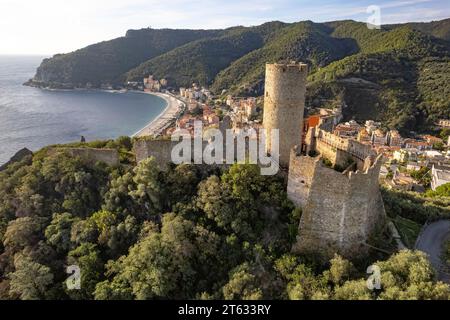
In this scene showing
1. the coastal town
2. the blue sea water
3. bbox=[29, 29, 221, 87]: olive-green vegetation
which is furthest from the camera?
bbox=[29, 29, 221, 87]: olive-green vegetation

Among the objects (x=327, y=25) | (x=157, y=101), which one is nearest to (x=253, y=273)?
(x=157, y=101)

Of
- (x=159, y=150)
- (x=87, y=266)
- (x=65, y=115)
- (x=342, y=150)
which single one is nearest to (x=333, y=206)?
(x=342, y=150)

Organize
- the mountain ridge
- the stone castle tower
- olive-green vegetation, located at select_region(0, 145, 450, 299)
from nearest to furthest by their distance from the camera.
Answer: olive-green vegetation, located at select_region(0, 145, 450, 299) < the stone castle tower < the mountain ridge

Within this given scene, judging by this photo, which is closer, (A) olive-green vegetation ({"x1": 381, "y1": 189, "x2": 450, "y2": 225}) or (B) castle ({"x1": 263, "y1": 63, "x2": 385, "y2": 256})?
(B) castle ({"x1": 263, "y1": 63, "x2": 385, "y2": 256})

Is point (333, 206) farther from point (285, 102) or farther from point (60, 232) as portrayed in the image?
point (60, 232)

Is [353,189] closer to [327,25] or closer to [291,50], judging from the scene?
[291,50]

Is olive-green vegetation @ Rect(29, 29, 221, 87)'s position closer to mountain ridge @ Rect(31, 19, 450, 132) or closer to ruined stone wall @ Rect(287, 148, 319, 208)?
mountain ridge @ Rect(31, 19, 450, 132)

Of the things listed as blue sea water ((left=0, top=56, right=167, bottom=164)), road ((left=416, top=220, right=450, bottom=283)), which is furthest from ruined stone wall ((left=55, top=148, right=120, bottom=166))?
blue sea water ((left=0, top=56, right=167, bottom=164))
